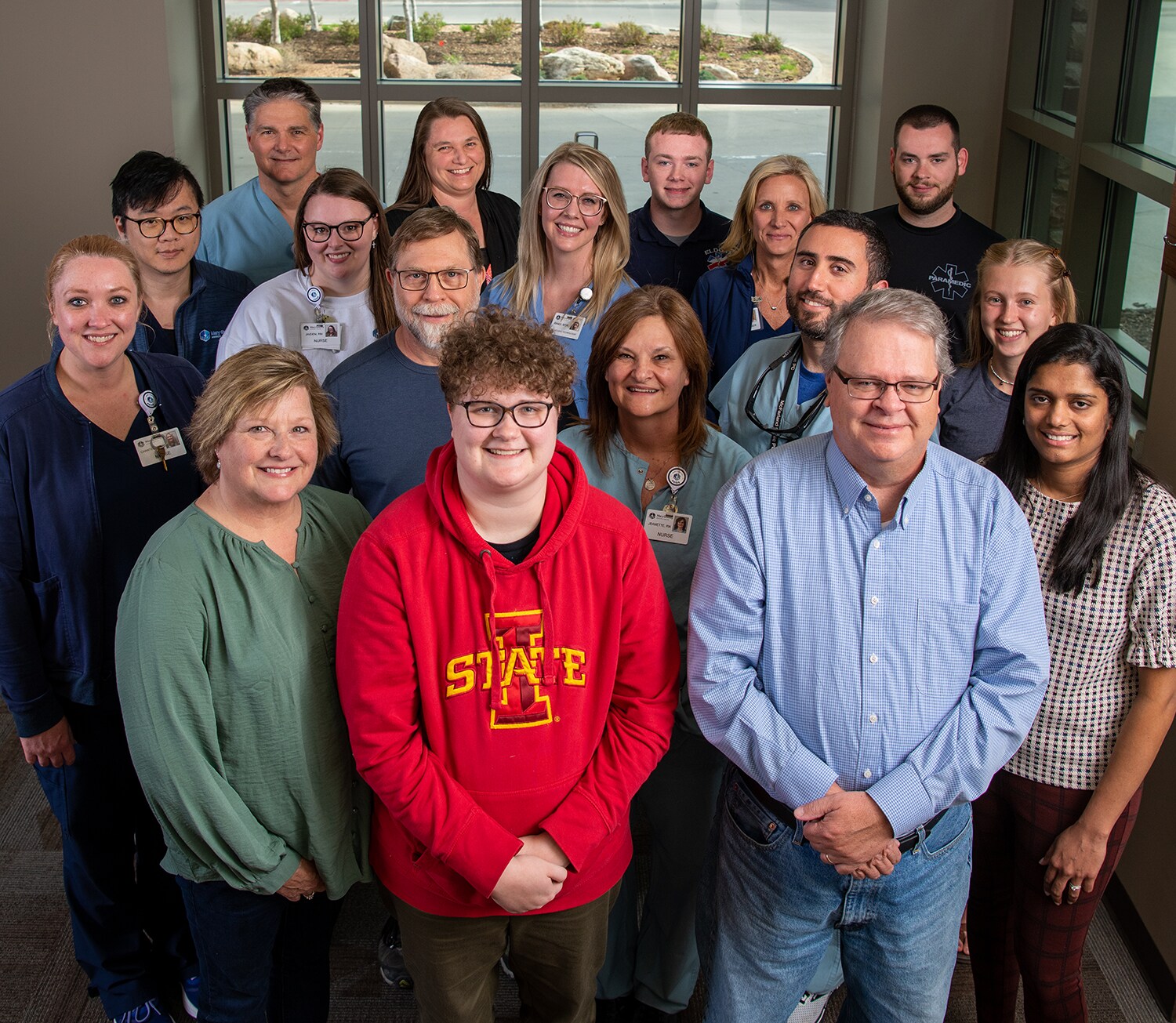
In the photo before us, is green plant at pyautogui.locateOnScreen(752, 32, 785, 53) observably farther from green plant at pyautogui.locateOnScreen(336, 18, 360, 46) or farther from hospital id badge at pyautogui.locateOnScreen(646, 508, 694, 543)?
hospital id badge at pyautogui.locateOnScreen(646, 508, 694, 543)

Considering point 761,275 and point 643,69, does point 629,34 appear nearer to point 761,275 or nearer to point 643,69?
point 643,69

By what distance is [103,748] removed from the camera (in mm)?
2557

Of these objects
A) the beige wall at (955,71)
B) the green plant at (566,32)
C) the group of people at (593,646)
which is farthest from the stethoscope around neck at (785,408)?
the green plant at (566,32)

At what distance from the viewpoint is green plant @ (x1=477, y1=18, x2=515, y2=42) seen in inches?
221

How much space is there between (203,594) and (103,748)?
33.6 inches

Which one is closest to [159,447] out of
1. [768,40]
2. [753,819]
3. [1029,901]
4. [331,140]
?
[753,819]

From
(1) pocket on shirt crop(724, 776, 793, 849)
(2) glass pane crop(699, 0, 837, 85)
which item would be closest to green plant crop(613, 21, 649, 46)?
(2) glass pane crop(699, 0, 837, 85)

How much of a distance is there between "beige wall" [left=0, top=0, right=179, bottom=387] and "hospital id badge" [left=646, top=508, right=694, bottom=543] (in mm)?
4010

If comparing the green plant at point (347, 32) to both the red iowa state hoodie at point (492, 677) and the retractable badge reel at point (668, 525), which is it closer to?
the retractable badge reel at point (668, 525)

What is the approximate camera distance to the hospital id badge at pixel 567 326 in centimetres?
312

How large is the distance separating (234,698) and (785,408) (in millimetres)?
1384

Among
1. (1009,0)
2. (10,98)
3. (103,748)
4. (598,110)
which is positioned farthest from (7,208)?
(1009,0)

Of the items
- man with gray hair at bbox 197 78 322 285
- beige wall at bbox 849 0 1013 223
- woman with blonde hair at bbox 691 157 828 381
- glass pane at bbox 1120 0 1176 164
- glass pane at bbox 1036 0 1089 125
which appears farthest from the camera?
beige wall at bbox 849 0 1013 223

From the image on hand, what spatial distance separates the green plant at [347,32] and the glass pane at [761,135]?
1776 millimetres
